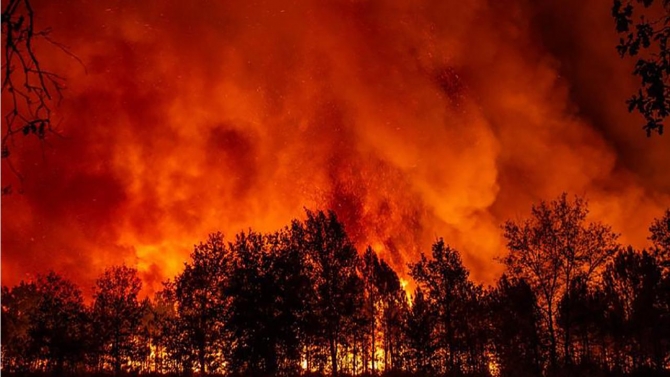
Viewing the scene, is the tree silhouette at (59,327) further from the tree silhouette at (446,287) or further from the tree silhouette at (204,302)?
the tree silhouette at (446,287)

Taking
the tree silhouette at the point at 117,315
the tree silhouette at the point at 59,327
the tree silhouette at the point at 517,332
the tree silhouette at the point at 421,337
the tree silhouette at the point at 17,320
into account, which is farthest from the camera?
the tree silhouette at the point at 17,320

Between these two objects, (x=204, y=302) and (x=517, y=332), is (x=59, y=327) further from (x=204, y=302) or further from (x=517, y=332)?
(x=517, y=332)

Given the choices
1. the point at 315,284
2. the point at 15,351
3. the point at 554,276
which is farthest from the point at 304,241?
the point at 15,351

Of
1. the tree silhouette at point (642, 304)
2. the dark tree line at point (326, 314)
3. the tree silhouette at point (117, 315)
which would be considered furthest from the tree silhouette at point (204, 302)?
the tree silhouette at point (642, 304)

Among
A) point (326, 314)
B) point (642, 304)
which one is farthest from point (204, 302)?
point (642, 304)

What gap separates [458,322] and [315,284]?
1798cm

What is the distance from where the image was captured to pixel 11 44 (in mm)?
5766

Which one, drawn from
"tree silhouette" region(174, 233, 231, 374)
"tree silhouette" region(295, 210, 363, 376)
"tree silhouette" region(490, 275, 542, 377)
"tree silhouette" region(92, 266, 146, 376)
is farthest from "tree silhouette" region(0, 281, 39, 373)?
"tree silhouette" region(490, 275, 542, 377)

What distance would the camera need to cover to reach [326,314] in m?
53.5

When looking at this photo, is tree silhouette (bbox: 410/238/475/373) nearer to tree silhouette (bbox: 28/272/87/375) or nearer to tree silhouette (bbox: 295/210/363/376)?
tree silhouette (bbox: 295/210/363/376)

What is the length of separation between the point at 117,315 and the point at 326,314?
28451 millimetres

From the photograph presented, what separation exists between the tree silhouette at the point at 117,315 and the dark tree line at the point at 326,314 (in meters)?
0.18

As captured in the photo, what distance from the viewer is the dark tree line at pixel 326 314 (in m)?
45.1

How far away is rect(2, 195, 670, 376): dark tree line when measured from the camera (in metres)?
45.1
